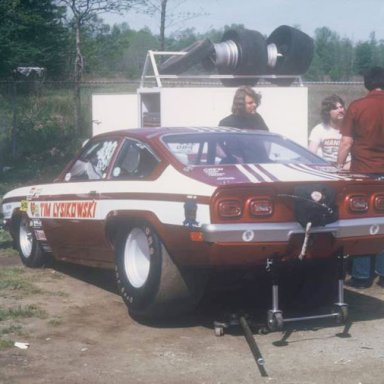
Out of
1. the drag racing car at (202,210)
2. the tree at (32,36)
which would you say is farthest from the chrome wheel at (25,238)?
the tree at (32,36)

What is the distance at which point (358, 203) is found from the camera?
6.06m

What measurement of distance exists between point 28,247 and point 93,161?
5.46 ft

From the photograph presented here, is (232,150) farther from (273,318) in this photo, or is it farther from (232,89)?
(232,89)

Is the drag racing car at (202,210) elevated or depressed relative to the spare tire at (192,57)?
depressed

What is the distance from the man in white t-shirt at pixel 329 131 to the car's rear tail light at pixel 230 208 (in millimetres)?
3291

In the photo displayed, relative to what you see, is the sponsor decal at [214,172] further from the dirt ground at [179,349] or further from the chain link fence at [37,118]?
the chain link fence at [37,118]

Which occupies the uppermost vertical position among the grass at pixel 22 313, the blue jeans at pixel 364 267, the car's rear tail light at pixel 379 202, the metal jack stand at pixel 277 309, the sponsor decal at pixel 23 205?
the car's rear tail light at pixel 379 202

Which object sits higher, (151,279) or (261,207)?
(261,207)

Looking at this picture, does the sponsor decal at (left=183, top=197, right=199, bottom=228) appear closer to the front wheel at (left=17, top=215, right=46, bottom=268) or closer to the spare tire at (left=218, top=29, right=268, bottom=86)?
the front wheel at (left=17, top=215, right=46, bottom=268)

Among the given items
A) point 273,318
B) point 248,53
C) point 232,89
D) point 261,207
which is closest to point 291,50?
point 248,53

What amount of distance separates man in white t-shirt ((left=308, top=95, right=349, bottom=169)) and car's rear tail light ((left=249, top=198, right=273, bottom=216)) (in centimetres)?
317

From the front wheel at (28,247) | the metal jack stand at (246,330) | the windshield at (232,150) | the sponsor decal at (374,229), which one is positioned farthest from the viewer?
the front wheel at (28,247)

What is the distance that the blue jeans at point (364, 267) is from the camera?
7648 millimetres

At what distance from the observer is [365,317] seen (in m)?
6.74
